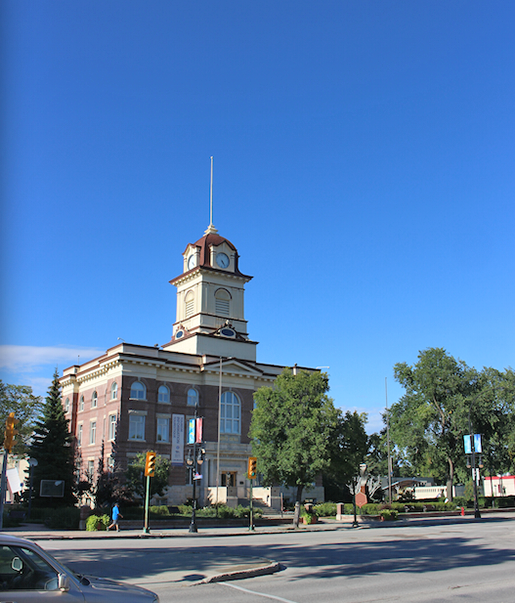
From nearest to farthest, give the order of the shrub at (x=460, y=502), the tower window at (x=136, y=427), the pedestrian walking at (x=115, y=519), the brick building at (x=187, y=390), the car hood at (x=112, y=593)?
the car hood at (x=112, y=593) < the pedestrian walking at (x=115, y=519) < the tower window at (x=136, y=427) < the brick building at (x=187, y=390) < the shrub at (x=460, y=502)

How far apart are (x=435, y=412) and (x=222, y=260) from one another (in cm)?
2648

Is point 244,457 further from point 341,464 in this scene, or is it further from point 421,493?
point 421,493

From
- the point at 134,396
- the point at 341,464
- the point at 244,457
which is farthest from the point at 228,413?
the point at 341,464

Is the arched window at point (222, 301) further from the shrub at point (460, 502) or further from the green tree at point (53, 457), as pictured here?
the shrub at point (460, 502)

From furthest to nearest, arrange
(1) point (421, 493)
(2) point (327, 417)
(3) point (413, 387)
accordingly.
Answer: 1. (1) point (421, 493)
2. (3) point (413, 387)
3. (2) point (327, 417)

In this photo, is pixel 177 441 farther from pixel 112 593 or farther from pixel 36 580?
pixel 36 580

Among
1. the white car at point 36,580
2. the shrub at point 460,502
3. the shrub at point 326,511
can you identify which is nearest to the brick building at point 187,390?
the shrub at point 326,511

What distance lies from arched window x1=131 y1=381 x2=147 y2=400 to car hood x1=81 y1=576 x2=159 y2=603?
45.0 m

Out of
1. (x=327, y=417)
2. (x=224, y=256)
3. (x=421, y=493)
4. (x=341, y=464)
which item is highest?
(x=224, y=256)

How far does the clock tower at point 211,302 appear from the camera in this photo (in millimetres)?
59094

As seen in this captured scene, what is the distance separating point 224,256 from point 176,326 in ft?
29.8

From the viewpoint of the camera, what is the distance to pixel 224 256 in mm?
64750

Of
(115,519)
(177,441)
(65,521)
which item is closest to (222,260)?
(177,441)

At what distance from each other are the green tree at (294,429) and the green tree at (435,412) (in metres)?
21.8
